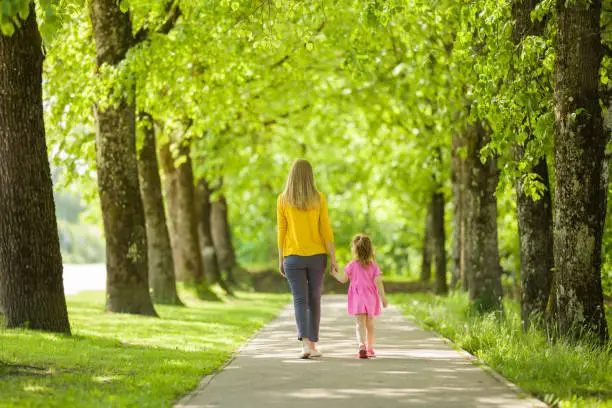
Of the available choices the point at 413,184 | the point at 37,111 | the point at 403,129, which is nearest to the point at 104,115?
the point at 37,111

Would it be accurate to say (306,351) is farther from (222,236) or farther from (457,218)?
(222,236)

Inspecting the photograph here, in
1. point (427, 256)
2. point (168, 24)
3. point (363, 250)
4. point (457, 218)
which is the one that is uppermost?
point (168, 24)

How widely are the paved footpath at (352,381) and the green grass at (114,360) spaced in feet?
1.33

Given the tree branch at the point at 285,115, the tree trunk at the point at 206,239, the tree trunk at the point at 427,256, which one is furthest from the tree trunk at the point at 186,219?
the tree trunk at the point at 427,256

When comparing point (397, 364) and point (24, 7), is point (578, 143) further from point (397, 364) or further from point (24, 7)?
point (24, 7)

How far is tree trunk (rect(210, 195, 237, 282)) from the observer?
3944 centimetres

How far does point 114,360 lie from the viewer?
1106 cm

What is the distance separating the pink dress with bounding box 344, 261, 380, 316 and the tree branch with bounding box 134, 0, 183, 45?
9.42 metres

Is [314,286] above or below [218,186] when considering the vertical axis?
below

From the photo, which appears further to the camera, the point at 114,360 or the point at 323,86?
the point at 323,86

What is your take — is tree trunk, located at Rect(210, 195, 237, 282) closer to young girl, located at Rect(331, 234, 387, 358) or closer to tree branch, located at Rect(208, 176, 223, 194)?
tree branch, located at Rect(208, 176, 223, 194)

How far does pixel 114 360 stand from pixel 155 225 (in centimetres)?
1264

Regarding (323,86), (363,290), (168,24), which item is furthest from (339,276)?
(323,86)

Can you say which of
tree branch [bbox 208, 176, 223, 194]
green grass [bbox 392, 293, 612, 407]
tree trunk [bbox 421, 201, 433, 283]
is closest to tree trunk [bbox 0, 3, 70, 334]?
green grass [bbox 392, 293, 612, 407]
